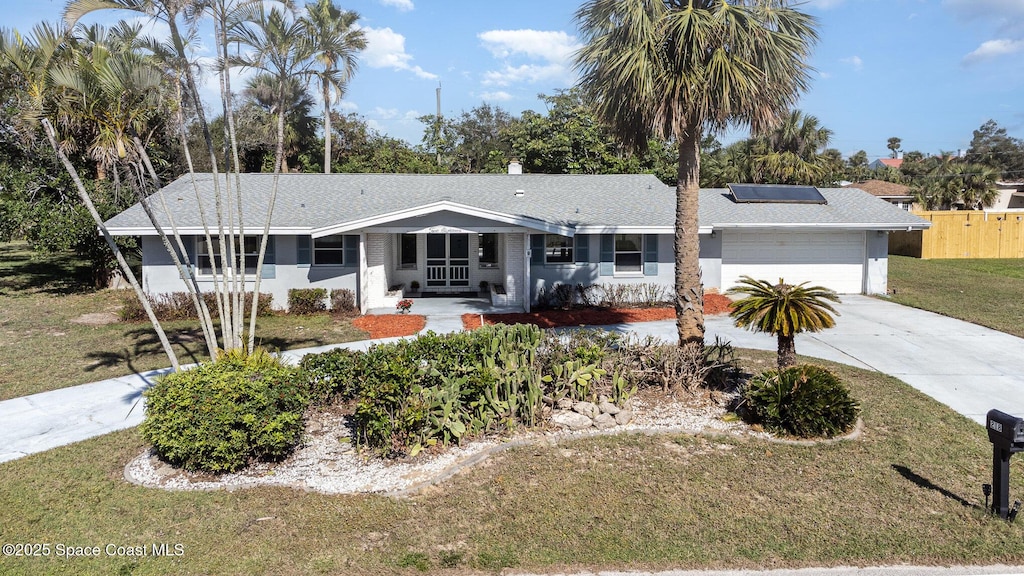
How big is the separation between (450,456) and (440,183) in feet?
50.4

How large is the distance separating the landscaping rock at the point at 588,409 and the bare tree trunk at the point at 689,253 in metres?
2.43

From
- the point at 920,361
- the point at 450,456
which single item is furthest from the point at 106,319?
the point at 920,361

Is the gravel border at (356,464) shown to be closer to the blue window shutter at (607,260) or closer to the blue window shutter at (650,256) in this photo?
the blue window shutter at (607,260)

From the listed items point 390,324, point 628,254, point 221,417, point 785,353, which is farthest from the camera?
point 628,254

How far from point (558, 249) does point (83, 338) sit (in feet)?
37.8

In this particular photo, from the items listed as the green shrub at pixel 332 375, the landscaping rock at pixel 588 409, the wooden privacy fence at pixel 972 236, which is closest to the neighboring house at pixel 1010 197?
the wooden privacy fence at pixel 972 236

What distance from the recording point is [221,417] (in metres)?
6.59

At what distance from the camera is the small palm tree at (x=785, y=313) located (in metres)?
8.09

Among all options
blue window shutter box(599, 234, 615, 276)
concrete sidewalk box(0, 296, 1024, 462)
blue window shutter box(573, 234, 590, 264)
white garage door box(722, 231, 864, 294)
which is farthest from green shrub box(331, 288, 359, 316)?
white garage door box(722, 231, 864, 294)

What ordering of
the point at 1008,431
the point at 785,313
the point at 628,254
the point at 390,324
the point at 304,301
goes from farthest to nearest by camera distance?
the point at 628,254, the point at 304,301, the point at 390,324, the point at 785,313, the point at 1008,431

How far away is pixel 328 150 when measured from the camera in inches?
1218

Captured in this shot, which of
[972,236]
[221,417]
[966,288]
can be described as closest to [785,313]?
[221,417]

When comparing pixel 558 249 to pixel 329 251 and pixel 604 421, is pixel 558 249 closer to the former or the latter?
pixel 329 251

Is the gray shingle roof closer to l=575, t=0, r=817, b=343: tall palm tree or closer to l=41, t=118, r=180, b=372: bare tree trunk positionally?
l=575, t=0, r=817, b=343: tall palm tree
